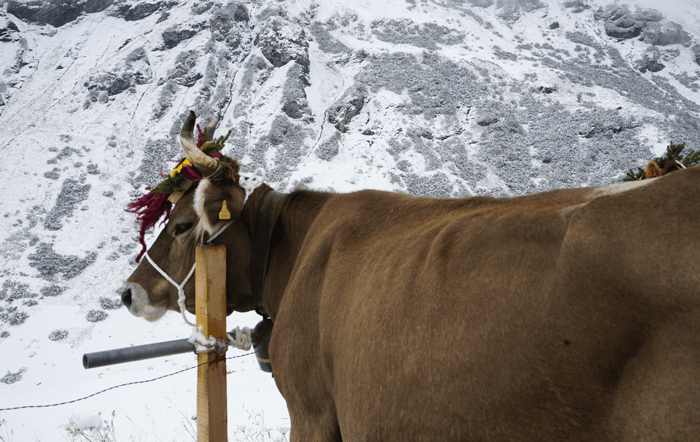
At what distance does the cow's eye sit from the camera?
2928 millimetres

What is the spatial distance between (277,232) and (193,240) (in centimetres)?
59

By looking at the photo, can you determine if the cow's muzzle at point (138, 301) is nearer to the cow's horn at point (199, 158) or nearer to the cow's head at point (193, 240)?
the cow's head at point (193, 240)

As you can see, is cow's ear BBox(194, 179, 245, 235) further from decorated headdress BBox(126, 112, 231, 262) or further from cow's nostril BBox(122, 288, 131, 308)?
cow's nostril BBox(122, 288, 131, 308)

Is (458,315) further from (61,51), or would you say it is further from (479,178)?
(61,51)

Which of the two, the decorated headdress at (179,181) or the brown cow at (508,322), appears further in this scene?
the decorated headdress at (179,181)

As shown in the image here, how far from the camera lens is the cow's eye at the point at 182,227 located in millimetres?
2928

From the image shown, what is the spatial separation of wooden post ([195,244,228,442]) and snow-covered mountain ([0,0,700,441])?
23.1ft

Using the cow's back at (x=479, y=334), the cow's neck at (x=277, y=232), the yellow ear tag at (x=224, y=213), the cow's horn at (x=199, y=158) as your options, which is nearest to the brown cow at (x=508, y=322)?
the cow's back at (x=479, y=334)

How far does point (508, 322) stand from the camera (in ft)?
3.88

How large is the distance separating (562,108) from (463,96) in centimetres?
961

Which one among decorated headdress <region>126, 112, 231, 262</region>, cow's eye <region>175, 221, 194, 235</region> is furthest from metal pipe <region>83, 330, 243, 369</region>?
cow's eye <region>175, 221, 194, 235</region>

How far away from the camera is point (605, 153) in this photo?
34500mm

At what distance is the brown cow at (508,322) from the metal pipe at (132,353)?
1.42 metres

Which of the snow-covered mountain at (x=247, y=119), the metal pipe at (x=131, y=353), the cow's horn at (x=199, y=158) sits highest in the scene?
the cow's horn at (x=199, y=158)
